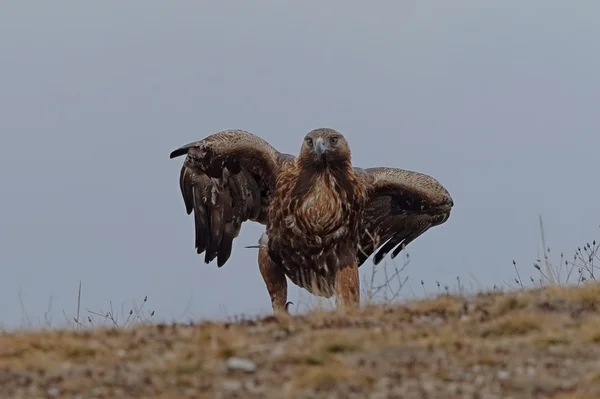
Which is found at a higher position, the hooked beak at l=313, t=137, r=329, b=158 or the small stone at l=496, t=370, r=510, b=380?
the hooked beak at l=313, t=137, r=329, b=158

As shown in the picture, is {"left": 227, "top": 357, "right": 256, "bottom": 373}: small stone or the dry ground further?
{"left": 227, "top": 357, "right": 256, "bottom": 373}: small stone

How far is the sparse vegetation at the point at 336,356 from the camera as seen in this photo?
18.5ft

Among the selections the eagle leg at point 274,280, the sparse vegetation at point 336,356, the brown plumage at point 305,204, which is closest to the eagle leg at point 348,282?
the brown plumage at point 305,204

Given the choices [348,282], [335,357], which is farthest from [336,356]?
[348,282]

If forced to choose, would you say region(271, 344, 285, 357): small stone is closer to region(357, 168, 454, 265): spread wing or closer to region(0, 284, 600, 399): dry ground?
region(0, 284, 600, 399): dry ground

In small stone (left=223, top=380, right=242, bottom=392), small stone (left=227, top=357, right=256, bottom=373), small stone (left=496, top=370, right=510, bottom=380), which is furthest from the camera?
small stone (left=227, top=357, right=256, bottom=373)

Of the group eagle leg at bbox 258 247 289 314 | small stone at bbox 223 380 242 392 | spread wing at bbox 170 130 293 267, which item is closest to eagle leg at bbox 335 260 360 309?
eagle leg at bbox 258 247 289 314

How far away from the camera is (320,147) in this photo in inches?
444

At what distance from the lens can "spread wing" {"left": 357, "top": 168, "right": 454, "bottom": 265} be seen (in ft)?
39.7

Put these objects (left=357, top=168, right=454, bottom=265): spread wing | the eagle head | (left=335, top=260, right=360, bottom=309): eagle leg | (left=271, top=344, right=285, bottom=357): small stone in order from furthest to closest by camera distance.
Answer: (left=357, top=168, right=454, bottom=265): spread wing
the eagle head
(left=335, top=260, right=360, bottom=309): eagle leg
(left=271, top=344, right=285, bottom=357): small stone

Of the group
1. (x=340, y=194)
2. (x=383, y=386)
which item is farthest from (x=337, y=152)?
(x=383, y=386)

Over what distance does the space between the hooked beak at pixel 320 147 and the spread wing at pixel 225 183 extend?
2.22ft

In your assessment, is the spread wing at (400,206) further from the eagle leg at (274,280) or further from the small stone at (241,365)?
the small stone at (241,365)

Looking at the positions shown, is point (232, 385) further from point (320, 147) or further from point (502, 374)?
point (320, 147)
